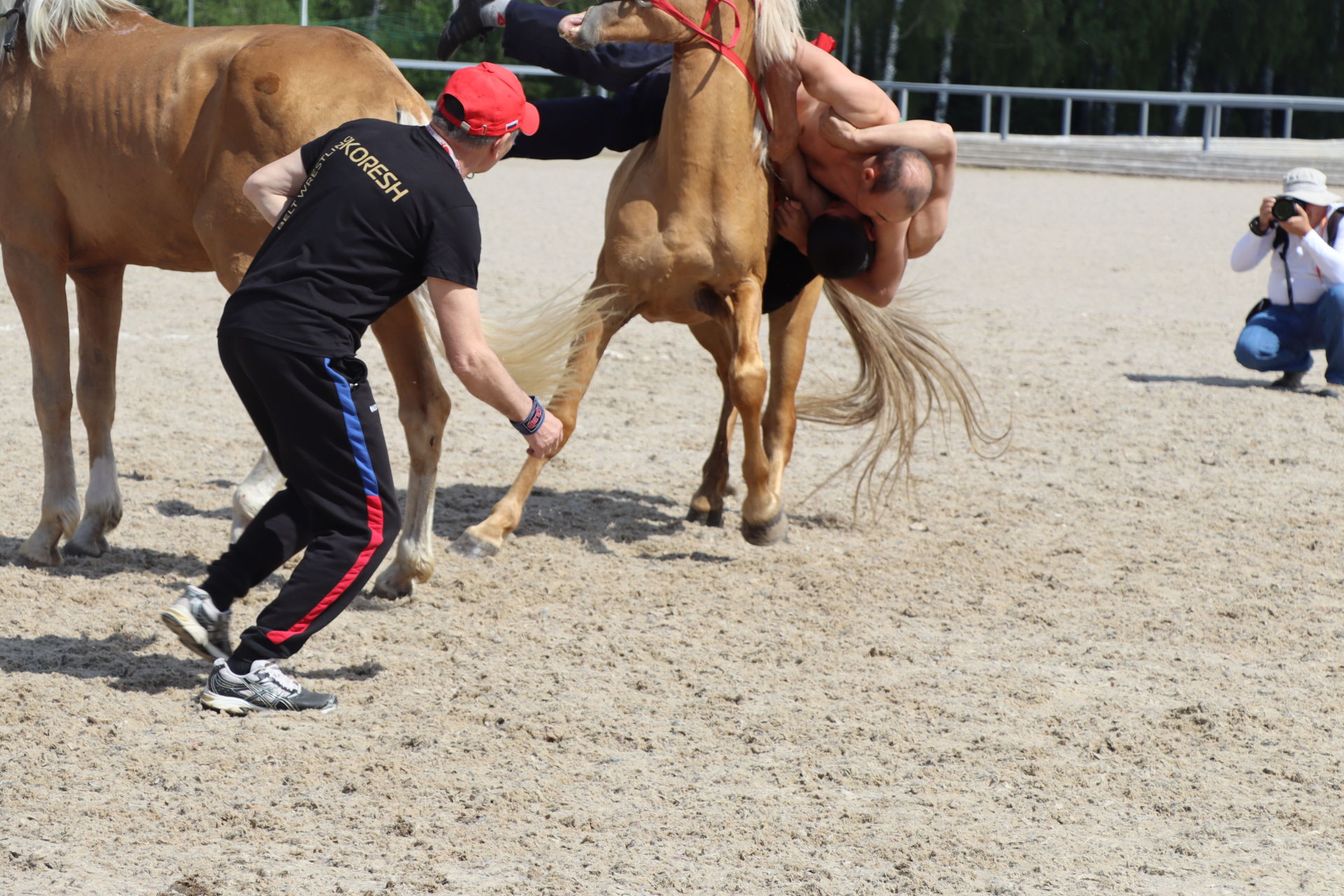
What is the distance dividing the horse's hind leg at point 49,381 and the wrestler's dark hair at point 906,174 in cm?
262

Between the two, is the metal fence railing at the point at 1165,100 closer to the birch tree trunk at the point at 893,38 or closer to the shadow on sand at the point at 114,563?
the birch tree trunk at the point at 893,38

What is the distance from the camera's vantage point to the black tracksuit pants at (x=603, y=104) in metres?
5.20

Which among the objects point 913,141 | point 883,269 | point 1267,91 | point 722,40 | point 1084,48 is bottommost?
point 883,269

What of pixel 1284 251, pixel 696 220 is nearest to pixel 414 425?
pixel 696 220

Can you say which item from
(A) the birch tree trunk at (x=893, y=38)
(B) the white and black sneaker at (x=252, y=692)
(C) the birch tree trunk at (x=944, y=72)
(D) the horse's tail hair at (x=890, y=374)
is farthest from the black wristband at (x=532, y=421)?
(A) the birch tree trunk at (x=893, y=38)

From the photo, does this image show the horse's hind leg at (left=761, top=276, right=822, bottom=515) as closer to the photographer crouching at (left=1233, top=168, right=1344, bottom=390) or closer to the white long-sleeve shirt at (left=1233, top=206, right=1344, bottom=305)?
the photographer crouching at (left=1233, top=168, right=1344, bottom=390)

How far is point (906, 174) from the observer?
4699 millimetres

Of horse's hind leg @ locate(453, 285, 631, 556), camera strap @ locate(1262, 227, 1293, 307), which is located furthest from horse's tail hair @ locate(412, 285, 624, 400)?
camera strap @ locate(1262, 227, 1293, 307)

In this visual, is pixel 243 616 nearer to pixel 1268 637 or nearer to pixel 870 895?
pixel 870 895

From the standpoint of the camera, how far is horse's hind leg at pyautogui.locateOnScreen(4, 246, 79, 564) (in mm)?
4512

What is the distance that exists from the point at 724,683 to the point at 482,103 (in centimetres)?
161

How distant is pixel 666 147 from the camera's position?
488 cm

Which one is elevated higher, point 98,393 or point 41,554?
point 98,393

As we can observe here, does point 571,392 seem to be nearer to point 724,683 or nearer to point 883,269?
point 883,269
